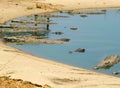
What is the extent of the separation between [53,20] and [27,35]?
8260mm

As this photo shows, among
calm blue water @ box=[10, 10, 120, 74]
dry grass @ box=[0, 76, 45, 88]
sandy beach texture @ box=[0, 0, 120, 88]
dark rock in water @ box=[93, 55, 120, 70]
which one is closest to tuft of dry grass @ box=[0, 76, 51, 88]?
dry grass @ box=[0, 76, 45, 88]

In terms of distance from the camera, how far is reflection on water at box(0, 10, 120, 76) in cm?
2423

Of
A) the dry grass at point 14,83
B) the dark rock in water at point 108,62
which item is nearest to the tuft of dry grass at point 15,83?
the dry grass at point 14,83

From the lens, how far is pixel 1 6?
135 feet

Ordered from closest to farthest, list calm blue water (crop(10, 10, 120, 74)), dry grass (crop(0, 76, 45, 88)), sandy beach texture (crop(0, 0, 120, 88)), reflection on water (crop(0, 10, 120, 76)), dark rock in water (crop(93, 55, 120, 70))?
dry grass (crop(0, 76, 45, 88))
sandy beach texture (crop(0, 0, 120, 88))
dark rock in water (crop(93, 55, 120, 70))
calm blue water (crop(10, 10, 120, 74))
reflection on water (crop(0, 10, 120, 76))

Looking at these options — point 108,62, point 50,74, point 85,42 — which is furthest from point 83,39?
point 50,74

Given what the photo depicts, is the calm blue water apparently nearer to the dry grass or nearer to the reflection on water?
the reflection on water

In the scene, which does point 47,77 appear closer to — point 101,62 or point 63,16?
point 101,62

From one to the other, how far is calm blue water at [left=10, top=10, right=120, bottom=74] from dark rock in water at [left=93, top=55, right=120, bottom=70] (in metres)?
0.26

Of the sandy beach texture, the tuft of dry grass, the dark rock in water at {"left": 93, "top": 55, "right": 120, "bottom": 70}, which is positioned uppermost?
the tuft of dry grass

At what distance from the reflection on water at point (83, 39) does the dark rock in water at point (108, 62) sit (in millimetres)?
271

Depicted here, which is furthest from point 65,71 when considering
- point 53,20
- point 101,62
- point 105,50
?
point 53,20

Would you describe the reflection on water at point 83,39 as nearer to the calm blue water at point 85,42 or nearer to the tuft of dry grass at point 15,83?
the calm blue water at point 85,42

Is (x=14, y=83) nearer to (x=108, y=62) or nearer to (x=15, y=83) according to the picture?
(x=15, y=83)
